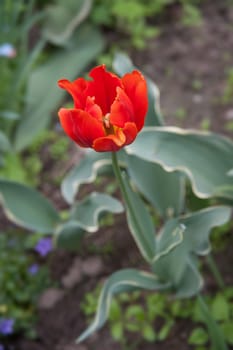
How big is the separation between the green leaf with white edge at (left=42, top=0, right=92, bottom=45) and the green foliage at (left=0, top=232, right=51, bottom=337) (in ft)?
4.38

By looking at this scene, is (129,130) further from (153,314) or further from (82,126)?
(153,314)

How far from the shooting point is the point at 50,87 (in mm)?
2857

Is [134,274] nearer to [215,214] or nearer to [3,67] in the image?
[215,214]

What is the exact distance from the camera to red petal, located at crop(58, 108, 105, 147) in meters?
0.98

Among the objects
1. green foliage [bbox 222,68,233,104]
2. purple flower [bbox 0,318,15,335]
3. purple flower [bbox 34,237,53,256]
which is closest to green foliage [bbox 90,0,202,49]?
green foliage [bbox 222,68,233,104]

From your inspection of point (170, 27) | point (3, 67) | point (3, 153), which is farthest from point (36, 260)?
point (170, 27)

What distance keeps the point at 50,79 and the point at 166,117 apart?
Answer: 2.10 ft

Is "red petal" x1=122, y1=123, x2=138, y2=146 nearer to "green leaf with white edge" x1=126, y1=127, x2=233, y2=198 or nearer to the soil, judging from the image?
"green leaf with white edge" x1=126, y1=127, x2=233, y2=198

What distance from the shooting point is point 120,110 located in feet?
3.26

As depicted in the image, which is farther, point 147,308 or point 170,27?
point 170,27

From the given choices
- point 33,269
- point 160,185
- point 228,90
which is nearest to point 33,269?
point 33,269

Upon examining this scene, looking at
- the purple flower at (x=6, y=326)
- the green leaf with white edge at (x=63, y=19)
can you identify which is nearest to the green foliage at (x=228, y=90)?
the green leaf with white edge at (x=63, y=19)

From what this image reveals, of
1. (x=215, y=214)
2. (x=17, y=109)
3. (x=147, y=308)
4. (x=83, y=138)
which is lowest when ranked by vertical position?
(x=147, y=308)

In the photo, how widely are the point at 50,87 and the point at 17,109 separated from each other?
0.66ft
